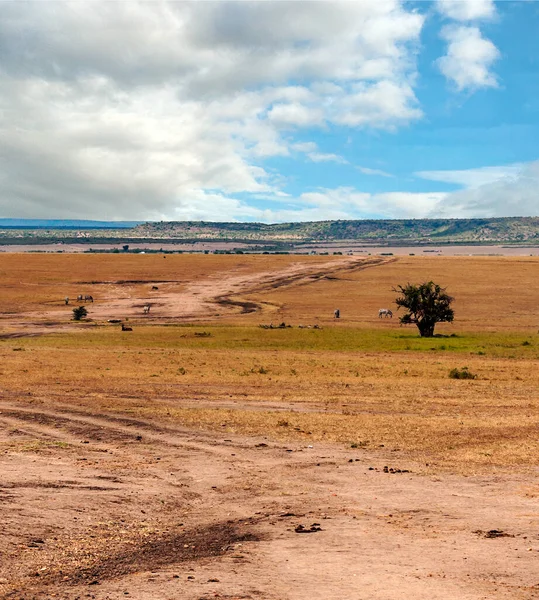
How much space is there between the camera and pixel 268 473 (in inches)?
727

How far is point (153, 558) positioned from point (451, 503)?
6749mm

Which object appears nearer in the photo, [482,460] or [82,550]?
[82,550]

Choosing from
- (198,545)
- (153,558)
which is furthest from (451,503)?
(153,558)

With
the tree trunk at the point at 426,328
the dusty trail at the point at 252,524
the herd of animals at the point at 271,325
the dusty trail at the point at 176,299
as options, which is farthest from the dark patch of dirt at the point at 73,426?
the tree trunk at the point at 426,328

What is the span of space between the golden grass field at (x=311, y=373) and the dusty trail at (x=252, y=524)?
317 cm

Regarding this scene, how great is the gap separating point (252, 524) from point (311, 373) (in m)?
25.1

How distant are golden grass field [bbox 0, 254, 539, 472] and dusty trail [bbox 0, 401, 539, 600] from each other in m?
3.17

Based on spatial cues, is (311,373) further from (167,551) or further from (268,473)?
(167,551)

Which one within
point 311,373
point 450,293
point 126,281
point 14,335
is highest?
point 450,293

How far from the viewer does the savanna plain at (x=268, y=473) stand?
11828mm

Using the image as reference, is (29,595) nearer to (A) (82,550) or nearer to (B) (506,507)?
(A) (82,550)

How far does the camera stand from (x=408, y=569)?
12.0 m

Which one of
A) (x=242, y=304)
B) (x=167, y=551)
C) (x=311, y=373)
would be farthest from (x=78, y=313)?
(x=167, y=551)

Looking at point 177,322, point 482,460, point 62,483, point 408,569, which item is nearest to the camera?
point 408,569
